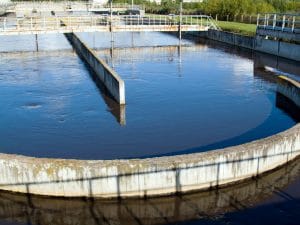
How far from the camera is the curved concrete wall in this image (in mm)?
8930

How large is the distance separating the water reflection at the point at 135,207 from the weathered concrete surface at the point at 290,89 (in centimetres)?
705

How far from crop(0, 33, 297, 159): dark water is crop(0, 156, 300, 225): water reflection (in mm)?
2372

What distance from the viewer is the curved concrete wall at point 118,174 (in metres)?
8.93

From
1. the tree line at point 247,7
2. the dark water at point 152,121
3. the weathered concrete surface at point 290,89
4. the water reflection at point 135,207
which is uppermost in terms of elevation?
the tree line at point 247,7

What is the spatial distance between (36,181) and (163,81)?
12.1 m

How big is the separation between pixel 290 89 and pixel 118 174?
1007 cm

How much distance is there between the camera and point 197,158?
30.1ft

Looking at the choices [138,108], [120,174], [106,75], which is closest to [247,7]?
[106,75]

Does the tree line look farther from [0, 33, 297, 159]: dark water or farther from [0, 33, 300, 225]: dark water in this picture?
[0, 33, 297, 159]: dark water

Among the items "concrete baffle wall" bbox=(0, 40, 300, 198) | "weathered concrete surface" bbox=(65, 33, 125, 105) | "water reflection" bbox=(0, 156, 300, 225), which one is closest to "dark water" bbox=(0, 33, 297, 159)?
"weathered concrete surface" bbox=(65, 33, 125, 105)

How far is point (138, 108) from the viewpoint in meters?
15.8

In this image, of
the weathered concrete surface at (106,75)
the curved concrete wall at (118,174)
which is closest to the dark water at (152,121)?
the curved concrete wall at (118,174)

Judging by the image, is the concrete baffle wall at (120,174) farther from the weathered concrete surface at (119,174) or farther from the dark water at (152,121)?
the dark water at (152,121)

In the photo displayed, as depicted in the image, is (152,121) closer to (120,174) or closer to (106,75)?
(106,75)
